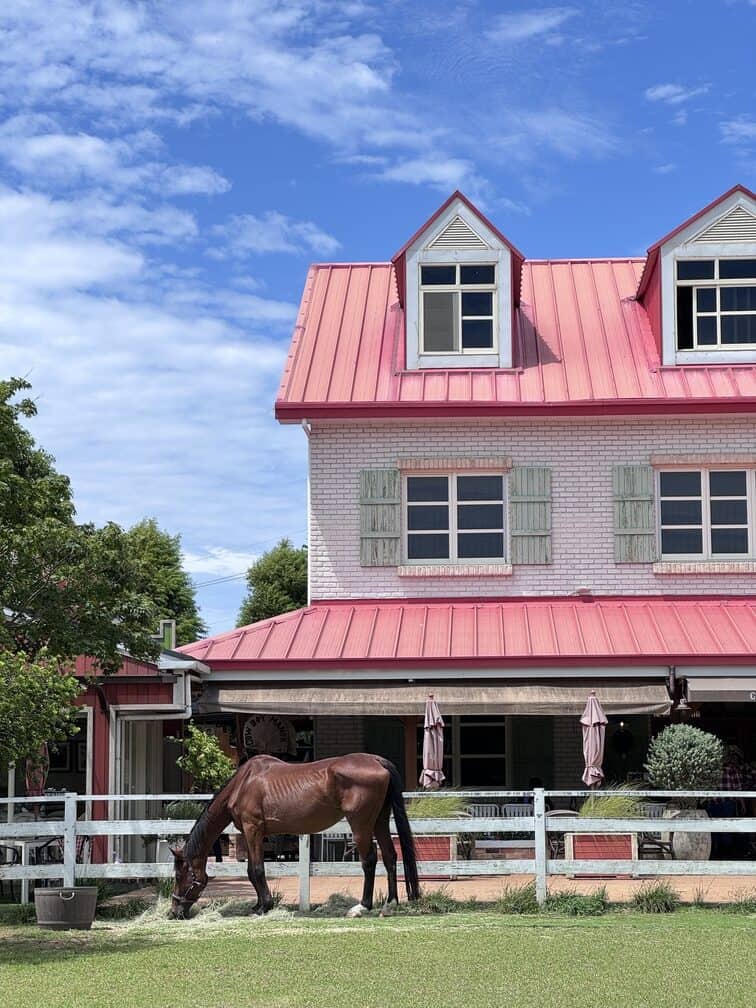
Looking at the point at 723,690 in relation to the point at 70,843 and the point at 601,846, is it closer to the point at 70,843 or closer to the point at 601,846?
the point at 601,846

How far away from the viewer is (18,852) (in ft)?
62.2

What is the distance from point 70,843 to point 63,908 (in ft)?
5.08

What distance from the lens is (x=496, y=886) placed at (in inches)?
664

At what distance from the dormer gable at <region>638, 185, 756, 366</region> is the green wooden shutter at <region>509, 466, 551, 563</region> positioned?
2838 millimetres

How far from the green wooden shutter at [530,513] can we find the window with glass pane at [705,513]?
1.76m

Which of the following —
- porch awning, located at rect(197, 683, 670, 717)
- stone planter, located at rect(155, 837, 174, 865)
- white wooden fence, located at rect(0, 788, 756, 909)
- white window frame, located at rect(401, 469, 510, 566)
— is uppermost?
white window frame, located at rect(401, 469, 510, 566)

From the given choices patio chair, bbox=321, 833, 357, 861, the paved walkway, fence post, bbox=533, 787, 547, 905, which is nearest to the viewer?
fence post, bbox=533, 787, 547, 905

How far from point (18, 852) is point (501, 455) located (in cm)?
904

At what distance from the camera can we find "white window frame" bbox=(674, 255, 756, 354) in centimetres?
2294

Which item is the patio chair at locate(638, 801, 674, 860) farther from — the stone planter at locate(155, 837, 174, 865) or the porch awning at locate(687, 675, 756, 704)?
the stone planter at locate(155, 837, 174, 865)

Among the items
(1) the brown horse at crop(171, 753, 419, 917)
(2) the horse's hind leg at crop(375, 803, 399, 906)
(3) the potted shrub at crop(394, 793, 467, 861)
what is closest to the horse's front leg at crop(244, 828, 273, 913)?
(1) the brown horse at crop(171, 753, 419, 917)

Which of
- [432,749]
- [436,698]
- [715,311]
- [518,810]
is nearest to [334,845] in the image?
[432,749]

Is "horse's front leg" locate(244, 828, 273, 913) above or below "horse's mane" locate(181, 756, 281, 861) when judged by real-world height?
below

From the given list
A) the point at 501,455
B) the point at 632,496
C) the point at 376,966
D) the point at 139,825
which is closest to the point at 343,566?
the point at 501,455
